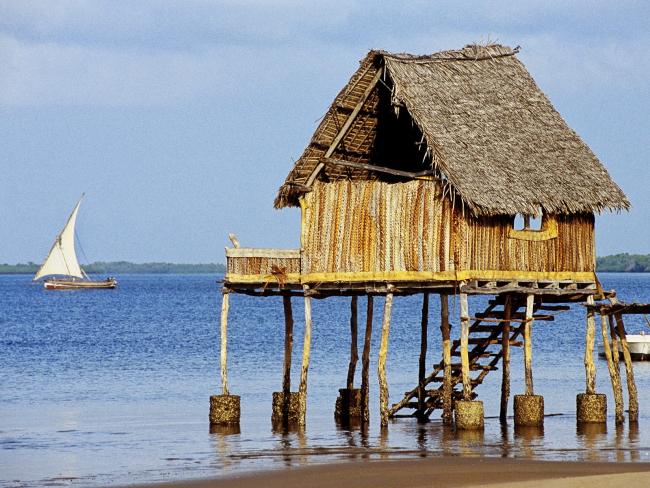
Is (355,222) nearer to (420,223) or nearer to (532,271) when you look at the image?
(420,223)

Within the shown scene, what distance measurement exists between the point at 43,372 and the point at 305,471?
28.6 metres

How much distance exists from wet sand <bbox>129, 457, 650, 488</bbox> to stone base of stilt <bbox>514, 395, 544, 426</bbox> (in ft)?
17.7

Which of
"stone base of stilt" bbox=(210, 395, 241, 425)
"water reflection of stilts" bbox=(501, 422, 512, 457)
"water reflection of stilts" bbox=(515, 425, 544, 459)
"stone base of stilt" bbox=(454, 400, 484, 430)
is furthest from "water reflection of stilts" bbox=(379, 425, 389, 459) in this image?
"stone base of stilt" bbox=(210, 395, 241, 425)

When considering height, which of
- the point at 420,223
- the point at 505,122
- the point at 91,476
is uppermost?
the point at 505,122

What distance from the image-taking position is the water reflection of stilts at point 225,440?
2567cm

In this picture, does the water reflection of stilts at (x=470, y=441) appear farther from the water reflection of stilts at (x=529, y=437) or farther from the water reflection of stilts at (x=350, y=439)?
the water reflection of stilts at (x=350, y=439)

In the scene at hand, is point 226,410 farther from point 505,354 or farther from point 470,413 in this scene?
point 505,354

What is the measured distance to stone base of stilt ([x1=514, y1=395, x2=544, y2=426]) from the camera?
3016cm

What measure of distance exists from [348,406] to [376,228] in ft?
17.5

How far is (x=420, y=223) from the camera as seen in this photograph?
29953 millimetres

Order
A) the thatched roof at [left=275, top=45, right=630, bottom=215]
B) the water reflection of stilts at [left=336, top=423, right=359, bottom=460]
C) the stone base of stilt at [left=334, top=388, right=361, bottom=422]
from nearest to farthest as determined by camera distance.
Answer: the water reflection of stilts at [left=336, top=423, right=359, bottom=460]
the thatched roof at [left=275, top=45, right=630, bottom=215]
the stone base of stilt at [left=334, top=388, right=361, bottom=422]

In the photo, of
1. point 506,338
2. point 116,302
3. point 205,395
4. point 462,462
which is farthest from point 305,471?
point 116,302

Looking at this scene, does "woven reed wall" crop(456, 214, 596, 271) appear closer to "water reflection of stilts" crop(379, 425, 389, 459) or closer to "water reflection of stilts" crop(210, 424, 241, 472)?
"water reflection of stilts" crop(379, 425, 389, 459)

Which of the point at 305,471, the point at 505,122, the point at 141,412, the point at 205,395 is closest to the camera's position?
the point at 305,471
